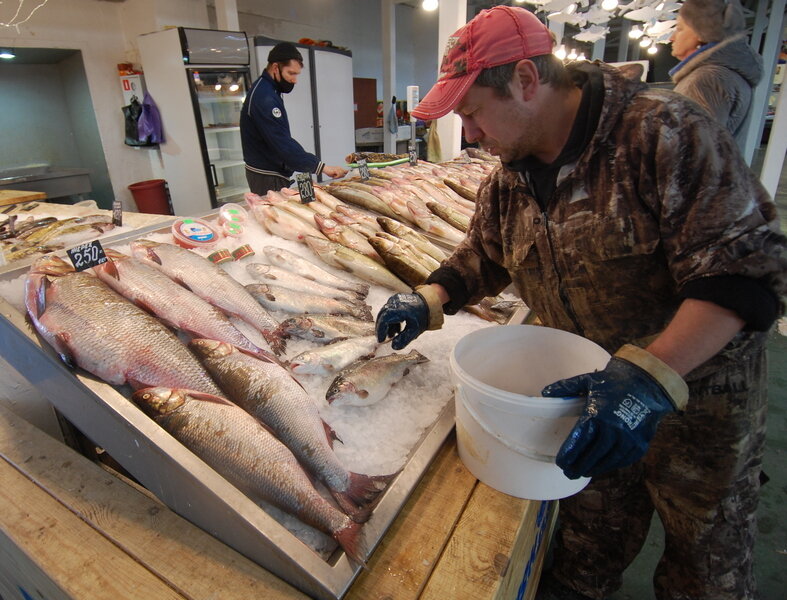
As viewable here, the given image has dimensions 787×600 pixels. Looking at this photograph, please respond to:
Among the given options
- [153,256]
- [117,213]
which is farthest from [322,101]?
[153,256]

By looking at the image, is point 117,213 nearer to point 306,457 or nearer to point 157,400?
point 157,400

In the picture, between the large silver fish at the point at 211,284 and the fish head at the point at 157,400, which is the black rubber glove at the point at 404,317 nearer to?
the large silver fish at the point at 211,284

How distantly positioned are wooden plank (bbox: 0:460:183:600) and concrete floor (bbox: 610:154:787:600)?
2.24m

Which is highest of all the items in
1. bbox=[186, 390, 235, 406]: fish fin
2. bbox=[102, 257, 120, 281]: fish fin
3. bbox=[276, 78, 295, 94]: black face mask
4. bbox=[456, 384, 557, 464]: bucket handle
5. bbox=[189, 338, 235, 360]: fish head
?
bbox=[276, 78, 295, 94]: black face mask

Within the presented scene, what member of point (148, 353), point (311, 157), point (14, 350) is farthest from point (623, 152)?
point (311, 157)

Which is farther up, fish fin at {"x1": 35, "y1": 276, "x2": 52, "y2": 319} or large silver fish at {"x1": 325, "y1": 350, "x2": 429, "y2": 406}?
fish fin at {"x1": 35, "y1": 276, "x2": 52, "y2": 319}

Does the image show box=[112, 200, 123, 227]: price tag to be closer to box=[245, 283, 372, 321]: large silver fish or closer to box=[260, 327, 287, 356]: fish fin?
box=[245, 283, 372, 321]: large silver fish

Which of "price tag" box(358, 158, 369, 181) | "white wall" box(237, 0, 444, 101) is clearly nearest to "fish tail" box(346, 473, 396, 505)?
"price tag" box(358, 158, 369, 181)

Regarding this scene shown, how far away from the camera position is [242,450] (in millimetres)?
1213

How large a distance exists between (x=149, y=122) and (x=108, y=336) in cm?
729

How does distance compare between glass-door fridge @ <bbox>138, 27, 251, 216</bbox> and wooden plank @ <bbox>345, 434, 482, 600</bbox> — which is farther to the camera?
glass-door fridge @ <bbox>138, 27, 251, 216</bbox>

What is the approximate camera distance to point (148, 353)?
1.39 m

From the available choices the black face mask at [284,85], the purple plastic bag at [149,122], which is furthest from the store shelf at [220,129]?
the black face mask at [284,85]

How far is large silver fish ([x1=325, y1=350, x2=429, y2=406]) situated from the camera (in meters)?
1.54
